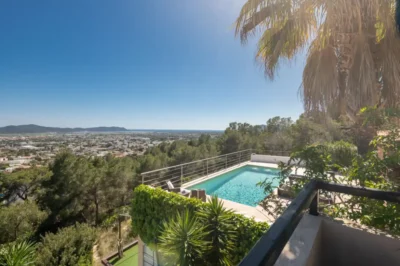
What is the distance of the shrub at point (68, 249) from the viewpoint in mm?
5328

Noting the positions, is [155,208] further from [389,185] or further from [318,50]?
[318,50]

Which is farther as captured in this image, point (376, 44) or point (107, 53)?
point (107, 53)

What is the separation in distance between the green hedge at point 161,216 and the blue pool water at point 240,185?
2566mm

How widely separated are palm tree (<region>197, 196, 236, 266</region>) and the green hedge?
120 millimetres

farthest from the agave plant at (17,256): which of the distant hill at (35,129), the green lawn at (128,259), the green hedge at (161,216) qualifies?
the distant hill at (35,129)

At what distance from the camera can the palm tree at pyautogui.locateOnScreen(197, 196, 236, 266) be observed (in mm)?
2857

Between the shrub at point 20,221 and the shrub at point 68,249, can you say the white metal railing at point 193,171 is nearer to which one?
the shrub at point 68,249

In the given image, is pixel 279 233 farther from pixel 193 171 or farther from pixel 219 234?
pixel 193 171

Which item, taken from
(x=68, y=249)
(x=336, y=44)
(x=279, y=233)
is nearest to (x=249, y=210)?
(x=336, y=44)

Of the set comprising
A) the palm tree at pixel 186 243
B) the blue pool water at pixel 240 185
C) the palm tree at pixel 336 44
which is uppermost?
the palm tree at pixel 336 44

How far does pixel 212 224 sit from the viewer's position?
116 inches

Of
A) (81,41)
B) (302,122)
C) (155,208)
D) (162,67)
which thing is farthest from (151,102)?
(155,208)

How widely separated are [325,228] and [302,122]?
13877 millimetres

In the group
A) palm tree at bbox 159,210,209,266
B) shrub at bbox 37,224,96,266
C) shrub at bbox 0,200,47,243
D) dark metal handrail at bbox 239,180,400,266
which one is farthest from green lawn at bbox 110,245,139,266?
dark metal handrail at bbox 239,180,400,266
